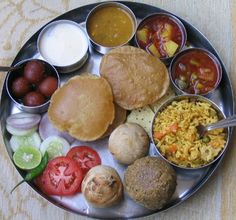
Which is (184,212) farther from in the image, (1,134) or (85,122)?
(1,134)

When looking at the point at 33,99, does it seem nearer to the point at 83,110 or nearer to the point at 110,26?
the point at 83,110

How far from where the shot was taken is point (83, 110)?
7.13 ft

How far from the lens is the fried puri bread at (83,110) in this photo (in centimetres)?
217

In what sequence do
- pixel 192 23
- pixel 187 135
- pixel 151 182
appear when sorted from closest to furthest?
pixel 151 182
pixel 187 135
pixel 192 23

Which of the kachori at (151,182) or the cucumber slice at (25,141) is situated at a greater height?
the kachori at (151,182)

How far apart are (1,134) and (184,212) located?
2.90 ft

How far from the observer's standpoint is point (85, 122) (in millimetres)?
2170

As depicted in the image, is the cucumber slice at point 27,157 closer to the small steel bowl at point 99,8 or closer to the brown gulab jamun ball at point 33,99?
→ the brown gulab jamun ball at point 33,99

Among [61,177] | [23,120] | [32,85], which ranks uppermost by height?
[32,85]

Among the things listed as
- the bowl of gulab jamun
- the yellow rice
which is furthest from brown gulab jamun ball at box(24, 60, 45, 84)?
the yellow rice

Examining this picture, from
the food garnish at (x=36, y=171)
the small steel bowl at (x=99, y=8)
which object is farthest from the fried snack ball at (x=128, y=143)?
the small steel bowl at (x=99, y=8)

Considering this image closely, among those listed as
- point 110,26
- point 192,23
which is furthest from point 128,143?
point 192,23

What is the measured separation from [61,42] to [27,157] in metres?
0.56

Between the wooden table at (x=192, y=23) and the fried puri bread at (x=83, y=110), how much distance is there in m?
0.32
